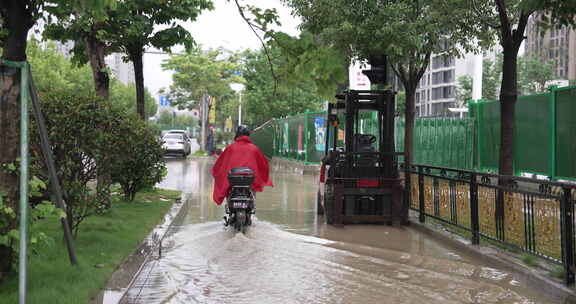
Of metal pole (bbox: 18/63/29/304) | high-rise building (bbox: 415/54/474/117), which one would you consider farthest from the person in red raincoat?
high-rise building (bbox: 415/54/474/117)

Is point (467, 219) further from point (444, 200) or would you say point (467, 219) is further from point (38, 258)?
point (38, 258)

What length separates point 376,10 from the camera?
49.6 feet

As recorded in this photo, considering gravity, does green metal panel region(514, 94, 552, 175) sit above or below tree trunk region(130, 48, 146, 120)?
below

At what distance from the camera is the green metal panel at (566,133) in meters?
14.1

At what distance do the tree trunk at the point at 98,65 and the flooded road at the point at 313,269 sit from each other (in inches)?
115

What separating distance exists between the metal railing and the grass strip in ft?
14.9

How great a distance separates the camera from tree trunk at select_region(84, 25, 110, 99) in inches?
507

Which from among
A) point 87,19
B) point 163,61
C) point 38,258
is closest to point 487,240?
point 38,258

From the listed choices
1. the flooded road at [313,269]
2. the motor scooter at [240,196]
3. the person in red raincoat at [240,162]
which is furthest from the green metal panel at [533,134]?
the motor scooter at [240,196]

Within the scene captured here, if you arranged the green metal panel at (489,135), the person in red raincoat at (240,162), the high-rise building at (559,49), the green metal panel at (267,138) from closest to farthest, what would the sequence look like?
the person in red raincoat at (240,162)
the green metal panel at (489,135)
the green metal panel at (267,138)
the high-rise building at (559,49)

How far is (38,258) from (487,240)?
19.1 ft

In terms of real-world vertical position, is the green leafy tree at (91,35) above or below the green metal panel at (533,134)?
above

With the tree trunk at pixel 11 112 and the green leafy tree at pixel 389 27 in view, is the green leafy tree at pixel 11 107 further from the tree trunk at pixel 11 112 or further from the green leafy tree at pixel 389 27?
the green leafy tree at pixel 389 27

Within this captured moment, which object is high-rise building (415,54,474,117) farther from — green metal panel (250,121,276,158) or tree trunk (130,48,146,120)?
tree trunk (130,48,146,120)
